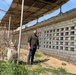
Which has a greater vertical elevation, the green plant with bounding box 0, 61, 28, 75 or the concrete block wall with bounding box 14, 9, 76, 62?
the concrete block wall with bounding box 14, 9, 76, 62

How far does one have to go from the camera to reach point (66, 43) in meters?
9.77

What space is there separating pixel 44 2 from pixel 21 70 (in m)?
5.66

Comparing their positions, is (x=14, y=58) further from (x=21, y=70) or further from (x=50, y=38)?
(x=50, y=38)

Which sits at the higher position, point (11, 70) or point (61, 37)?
point (61, 37)

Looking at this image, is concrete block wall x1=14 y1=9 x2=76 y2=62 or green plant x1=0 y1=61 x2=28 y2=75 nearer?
green plant x1=0 y1=61 x2=28 y2=75

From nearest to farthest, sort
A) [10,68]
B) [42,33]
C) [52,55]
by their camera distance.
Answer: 1. [10,68]
2. [52,55]
3. [42,33]

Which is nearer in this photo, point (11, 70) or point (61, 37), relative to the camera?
point (11, 70)

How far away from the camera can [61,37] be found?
10367mm

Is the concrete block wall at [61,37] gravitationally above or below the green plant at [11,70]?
above

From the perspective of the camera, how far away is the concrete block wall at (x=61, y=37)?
905 cm

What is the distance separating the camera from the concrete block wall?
29.7 feet

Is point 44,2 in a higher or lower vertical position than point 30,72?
higher

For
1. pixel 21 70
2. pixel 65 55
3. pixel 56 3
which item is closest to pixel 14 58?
pixel 21 70

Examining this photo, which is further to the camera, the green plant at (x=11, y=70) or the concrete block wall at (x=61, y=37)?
the concrete block wall at (x=61, y=37)
